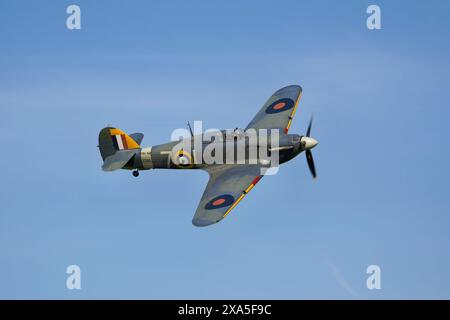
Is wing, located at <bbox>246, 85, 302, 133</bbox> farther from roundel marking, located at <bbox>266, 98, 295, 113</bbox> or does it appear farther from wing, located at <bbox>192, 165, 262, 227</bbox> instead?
wing, located at <bbox>192, 165, 262, 227</bbox>

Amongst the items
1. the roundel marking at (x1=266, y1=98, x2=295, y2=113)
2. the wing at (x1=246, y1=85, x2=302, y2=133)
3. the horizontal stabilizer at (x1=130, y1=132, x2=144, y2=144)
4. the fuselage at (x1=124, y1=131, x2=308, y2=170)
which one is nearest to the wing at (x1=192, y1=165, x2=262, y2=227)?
the fuselage at (x1=124, y1=131, x2=308, y2=170)

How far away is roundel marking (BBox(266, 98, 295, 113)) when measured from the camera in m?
44.0

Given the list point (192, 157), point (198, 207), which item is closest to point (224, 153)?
point (192, 157)

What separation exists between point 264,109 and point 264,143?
521 centimetres

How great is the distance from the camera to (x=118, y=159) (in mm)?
41688

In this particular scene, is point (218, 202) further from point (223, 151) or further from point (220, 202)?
point (223, 151)

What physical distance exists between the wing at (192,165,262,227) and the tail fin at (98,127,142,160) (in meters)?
5.09

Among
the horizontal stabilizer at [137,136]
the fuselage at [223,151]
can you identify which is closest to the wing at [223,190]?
the fuselage at [223,151]

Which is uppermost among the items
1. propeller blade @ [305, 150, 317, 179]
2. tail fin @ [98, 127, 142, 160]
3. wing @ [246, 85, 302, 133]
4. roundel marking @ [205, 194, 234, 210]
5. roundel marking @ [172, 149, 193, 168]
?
wing @ [246, 85, 302, 133]

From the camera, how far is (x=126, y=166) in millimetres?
42281

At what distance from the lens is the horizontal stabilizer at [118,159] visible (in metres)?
41.0

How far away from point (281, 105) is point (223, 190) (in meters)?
8.42

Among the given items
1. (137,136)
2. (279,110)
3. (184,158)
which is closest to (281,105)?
(279,110)
